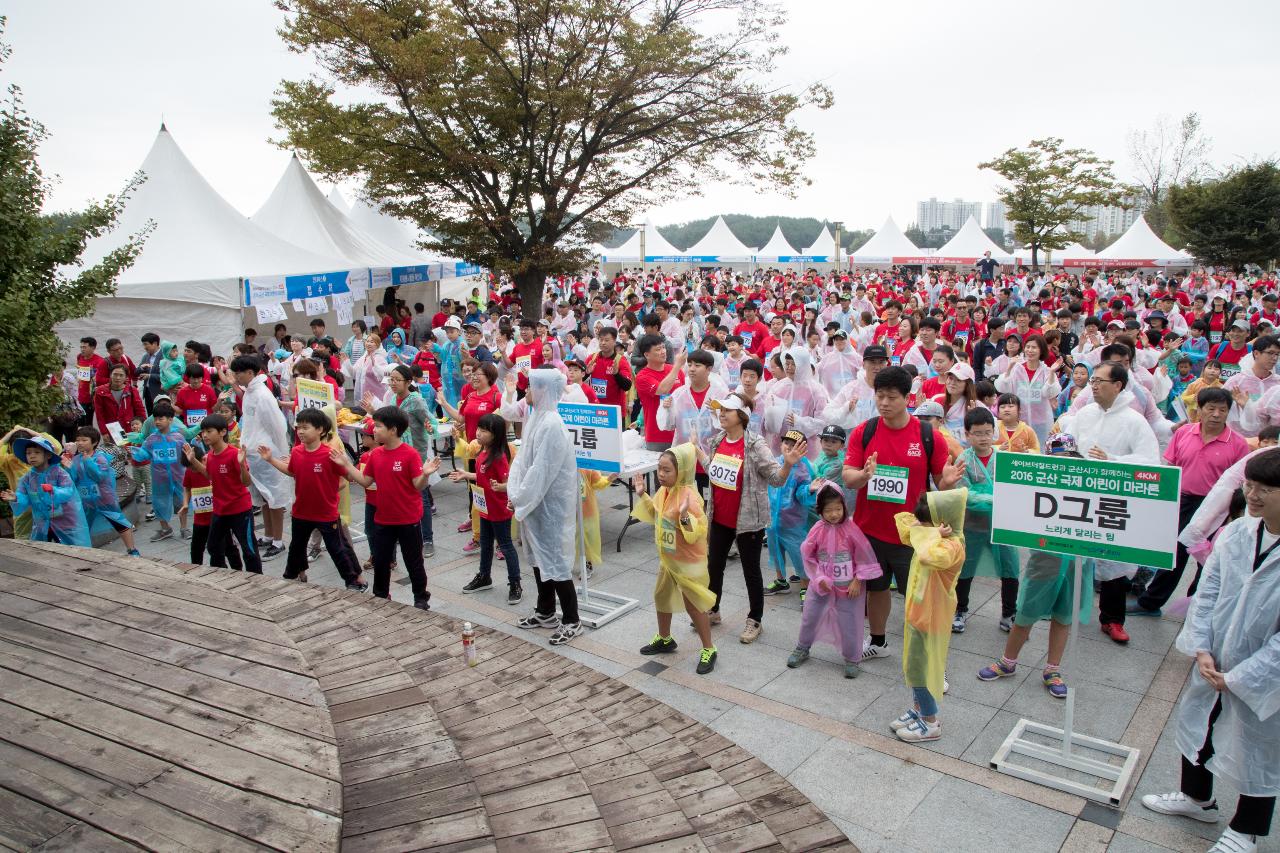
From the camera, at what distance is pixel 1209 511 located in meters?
4.95

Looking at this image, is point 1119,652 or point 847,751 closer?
point 847,751

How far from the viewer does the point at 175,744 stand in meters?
2.51

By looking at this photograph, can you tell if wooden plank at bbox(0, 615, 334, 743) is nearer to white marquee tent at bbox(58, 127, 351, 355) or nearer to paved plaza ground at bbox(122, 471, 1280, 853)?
paved plaza ground at bbox(122, 471, 1280, 853)

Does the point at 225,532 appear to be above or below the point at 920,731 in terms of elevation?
above

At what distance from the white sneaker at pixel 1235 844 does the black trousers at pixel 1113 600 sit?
2472 mm

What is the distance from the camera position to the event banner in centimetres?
660

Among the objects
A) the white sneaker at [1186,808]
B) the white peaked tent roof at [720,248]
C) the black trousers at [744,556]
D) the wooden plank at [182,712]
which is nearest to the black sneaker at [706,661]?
the black trousers at [744,556]

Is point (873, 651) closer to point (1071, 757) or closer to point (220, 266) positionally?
point (1071, 757)

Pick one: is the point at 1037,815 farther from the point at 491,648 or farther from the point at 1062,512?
the point at 491,648

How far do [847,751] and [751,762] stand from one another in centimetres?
123

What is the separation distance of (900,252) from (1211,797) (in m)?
41.4

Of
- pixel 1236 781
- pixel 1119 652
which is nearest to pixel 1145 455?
pixel 1119 652

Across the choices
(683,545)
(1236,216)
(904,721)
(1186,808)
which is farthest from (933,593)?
(1236,216)

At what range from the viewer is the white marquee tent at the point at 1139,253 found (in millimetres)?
36875
